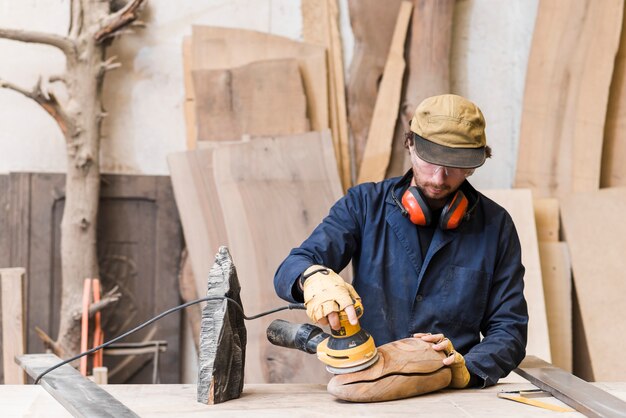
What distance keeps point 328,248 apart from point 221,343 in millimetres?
552

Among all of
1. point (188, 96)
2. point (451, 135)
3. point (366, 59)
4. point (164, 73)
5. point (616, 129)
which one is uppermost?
point (366, 59)

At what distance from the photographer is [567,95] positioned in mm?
4020

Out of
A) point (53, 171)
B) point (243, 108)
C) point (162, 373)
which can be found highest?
point (243, 108)

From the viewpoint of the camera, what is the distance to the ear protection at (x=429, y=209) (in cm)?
245

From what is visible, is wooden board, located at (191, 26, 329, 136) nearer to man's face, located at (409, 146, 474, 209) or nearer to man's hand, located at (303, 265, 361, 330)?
man's face, located at (409, 146, 474, 209)

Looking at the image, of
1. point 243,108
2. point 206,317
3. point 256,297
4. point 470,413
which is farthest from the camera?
point 243,108

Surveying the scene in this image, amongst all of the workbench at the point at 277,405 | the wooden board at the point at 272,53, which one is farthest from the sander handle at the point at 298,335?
the wooden board at the point at 272,53

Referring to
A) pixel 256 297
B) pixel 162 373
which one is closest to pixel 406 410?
pixel 256 297

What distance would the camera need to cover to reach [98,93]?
3830 millimetres

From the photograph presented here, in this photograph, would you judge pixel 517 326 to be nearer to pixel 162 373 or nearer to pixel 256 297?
pixel 256 297

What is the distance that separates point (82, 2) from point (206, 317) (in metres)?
2.27

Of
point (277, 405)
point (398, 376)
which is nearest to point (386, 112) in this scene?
point (398, 376)

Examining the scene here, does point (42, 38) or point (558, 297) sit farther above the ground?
point (42, 38)

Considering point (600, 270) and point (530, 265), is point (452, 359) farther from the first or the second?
point (600, 270)
